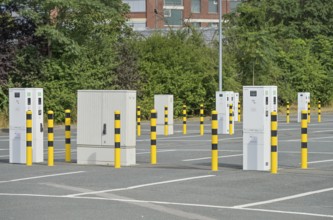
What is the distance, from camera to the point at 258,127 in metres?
17.5

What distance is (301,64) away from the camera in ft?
201

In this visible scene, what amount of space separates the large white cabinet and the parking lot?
40 cm

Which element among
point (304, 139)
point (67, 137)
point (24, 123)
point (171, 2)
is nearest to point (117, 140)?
point (67, 137)

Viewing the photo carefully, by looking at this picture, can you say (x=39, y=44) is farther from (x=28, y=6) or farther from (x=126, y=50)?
(x=126, y=50)

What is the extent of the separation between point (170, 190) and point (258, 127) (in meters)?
3.78

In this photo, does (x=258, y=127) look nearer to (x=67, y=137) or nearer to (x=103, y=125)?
(x=103, y=125)

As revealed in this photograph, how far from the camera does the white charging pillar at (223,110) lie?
1280 inches

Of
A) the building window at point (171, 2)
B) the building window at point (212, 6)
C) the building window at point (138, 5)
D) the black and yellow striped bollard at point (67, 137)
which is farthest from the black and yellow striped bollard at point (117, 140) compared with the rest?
the building window at point (212, 6)

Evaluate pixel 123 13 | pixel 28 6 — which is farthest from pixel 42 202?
pixel 123 13

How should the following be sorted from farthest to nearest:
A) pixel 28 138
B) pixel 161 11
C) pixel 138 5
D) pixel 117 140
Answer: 1. pixel 138 5
2. pixel 161 11
3. pixel 28 138
4. pixel 117 140

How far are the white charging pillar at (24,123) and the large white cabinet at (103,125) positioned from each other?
1.02m

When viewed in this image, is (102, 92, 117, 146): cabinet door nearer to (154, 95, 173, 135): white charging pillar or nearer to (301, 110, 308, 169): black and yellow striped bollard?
(301, 110, 308, 169): black and yellow striped bollard

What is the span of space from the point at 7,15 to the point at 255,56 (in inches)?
700

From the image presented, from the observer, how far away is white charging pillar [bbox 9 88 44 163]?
63.9ft
